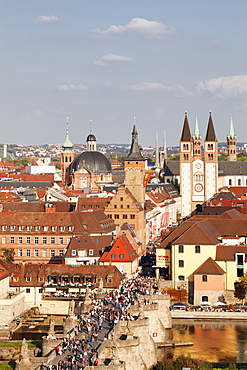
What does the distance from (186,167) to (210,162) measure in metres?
5.27

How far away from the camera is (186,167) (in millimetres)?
195625

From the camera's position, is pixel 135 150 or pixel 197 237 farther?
pixel 135 150

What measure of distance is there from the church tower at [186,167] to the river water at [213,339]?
113 meters

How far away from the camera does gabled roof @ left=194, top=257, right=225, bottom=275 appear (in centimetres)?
8669

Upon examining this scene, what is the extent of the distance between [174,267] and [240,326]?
1300 cm

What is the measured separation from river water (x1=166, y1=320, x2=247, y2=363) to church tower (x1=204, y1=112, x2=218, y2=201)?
11391 cm

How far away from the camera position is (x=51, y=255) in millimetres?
105500

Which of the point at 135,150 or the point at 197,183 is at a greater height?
the point at 197,183

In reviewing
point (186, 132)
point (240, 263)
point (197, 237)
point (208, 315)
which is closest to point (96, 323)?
point (208, 315)

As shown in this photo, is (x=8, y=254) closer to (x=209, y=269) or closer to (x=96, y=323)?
(x=209, y=269)

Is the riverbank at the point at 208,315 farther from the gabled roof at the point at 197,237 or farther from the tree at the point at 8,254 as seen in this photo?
the tree at the point at 8,254

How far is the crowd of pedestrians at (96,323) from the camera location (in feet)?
164

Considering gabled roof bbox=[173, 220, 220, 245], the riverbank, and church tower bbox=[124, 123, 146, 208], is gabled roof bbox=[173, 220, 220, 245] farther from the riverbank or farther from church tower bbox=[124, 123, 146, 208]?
church tower bbox=[124, 123, 146, 208]

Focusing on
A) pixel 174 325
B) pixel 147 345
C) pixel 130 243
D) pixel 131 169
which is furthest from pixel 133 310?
pixel 131 169
